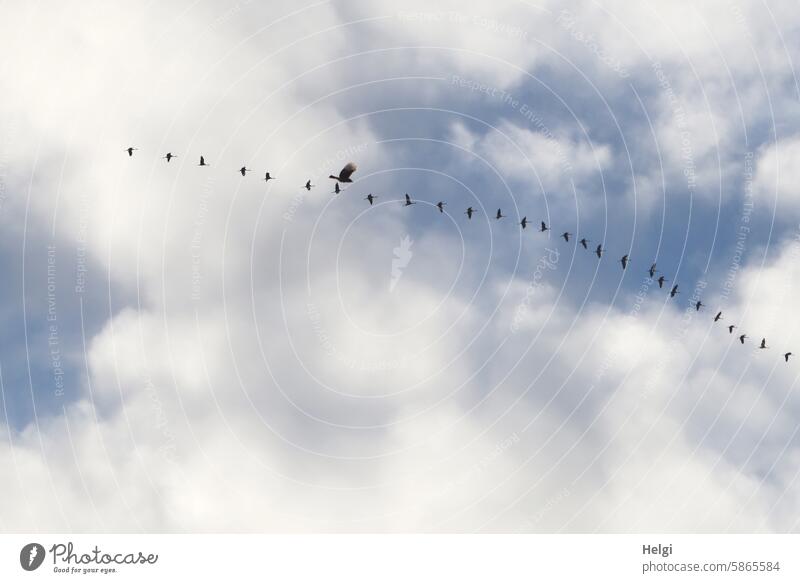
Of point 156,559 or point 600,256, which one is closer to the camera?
point 156,559

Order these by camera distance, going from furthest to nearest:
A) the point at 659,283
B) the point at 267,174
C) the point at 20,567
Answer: the point at 659,283 < the point at 267,174 < the point at 20,567

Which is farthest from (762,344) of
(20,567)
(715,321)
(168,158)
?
(20,567)

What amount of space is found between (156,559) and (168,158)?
3293cm

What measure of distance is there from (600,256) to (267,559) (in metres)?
38.8

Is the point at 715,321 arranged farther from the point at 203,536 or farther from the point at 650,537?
the point at 203,536

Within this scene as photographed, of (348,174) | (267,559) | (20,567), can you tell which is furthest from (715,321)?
(20,567)

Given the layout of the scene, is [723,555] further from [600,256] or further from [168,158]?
[168,158]

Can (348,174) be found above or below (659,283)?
above

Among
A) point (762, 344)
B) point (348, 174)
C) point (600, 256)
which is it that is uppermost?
point (348, 174)

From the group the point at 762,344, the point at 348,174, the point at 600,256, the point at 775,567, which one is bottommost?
the point at 775,567

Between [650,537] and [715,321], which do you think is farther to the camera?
[715,321]

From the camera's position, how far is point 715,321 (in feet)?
333

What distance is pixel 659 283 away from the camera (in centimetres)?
10231

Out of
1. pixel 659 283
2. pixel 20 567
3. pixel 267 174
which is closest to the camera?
pixel 20 567
